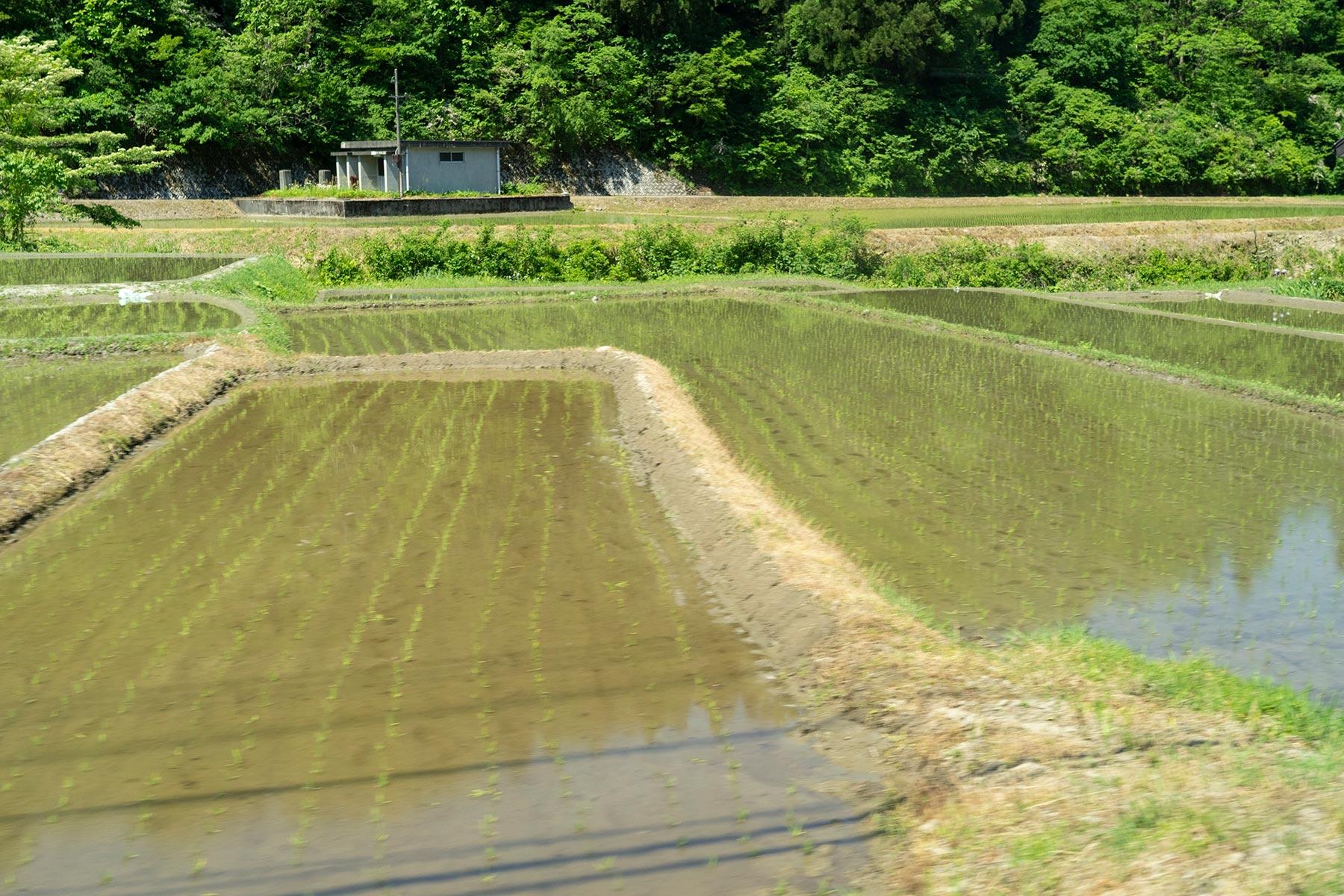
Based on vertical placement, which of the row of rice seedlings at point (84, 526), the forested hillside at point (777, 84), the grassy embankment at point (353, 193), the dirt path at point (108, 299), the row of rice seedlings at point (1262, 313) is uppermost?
the forested hillside at point (777, 84)

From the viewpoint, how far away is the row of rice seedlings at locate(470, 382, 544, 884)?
4.05 meters

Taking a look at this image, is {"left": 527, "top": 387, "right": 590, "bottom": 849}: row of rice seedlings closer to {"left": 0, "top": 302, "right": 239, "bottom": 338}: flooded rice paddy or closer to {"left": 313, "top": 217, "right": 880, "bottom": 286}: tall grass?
{"left": 0, "top": 302, "right": 239, "bottom": 338}: flooded rice paddy

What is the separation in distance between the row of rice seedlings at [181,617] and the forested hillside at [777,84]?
2626 centimetres

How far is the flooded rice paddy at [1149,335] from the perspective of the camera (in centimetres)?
1309

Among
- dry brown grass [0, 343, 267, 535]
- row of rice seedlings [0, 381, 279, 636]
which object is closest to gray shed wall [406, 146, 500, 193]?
dry brown grass [0, 343, 267, 535]

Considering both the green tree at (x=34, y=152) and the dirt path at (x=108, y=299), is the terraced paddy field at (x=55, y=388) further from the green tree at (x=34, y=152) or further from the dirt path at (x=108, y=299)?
the green tree at (x=34, y=152)

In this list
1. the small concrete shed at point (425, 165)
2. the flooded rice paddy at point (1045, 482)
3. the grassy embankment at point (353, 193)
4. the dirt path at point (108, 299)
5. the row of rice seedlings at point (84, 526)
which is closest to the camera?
the flooded rice paddy at point (1045, 482)

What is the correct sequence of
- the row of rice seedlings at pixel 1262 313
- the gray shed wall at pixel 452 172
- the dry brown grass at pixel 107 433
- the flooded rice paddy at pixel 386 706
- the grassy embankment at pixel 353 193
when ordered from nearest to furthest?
the flooded rice paddy at pixel 386 706
the dry brown grass at pixel 107 433
the row of rice seedlings at pixel 1262 313
the grassy embankment at pixel 353 193
the gray shed wall at pixel 452 172

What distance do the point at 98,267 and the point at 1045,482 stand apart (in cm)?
1731

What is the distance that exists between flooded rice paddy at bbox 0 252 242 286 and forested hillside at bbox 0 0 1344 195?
439 inches

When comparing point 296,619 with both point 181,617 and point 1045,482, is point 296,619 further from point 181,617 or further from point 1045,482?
point 1045,482

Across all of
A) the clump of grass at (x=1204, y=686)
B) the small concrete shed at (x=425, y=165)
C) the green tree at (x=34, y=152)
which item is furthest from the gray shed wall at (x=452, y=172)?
the clump of grass at (x=1204, y=686)

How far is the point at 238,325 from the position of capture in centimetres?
1483

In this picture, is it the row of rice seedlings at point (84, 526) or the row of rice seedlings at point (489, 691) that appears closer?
the row of rice seedlings at point (489, 691)
